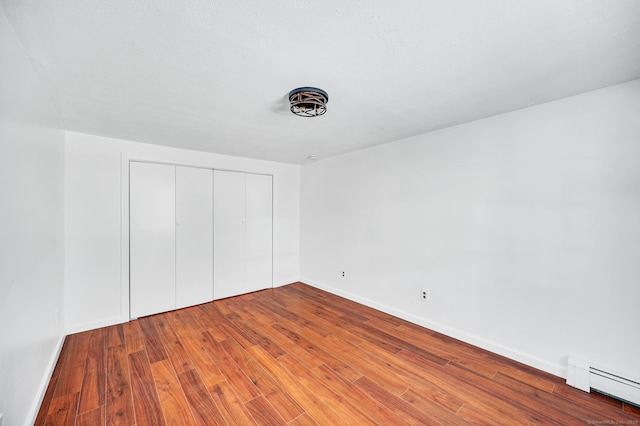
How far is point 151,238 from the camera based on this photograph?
3213 mm

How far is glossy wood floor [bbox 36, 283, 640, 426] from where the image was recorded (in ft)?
5.33

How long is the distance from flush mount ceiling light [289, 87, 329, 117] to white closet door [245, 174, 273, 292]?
8.02ft

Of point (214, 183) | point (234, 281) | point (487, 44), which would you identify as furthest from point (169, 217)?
point (487, 44)

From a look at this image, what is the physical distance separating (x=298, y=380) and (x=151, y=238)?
8.41ft

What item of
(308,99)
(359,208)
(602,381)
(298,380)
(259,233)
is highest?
(308,99)

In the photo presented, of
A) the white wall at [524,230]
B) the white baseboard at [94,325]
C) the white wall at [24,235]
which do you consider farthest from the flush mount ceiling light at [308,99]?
the white baseboard at [94,325]

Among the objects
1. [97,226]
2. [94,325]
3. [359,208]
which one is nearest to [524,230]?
[359,208]

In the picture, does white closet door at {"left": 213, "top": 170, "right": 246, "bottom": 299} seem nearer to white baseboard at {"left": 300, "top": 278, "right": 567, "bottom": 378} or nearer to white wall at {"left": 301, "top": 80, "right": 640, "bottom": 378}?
white baseboard at {"left": 300, "top": 278, "right": 567, "bottom": 378}

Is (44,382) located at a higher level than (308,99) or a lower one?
lower

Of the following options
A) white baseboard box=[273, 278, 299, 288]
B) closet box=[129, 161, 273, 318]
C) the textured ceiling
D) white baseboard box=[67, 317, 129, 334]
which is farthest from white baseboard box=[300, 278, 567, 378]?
white baseboard box=[67, 317, 129, 334]

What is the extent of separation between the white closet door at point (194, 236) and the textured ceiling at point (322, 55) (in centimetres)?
126

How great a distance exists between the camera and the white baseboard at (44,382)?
1.55m

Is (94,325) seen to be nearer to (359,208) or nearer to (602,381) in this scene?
(359,208)

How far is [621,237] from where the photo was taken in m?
1.78
